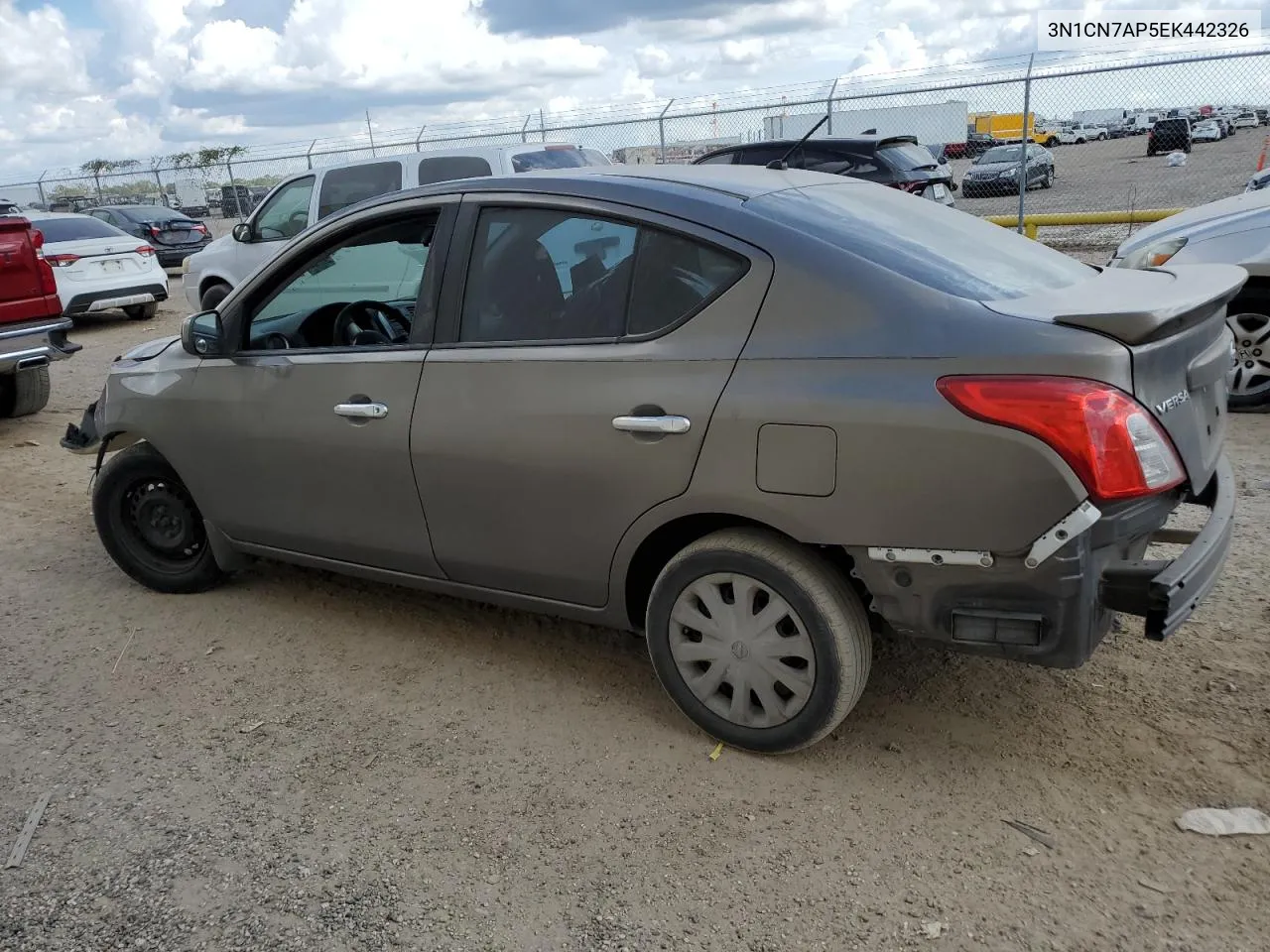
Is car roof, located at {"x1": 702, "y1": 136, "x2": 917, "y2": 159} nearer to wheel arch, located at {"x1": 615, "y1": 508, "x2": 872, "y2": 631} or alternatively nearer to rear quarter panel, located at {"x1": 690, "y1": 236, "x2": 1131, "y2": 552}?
wheel arch, located at {"x1": 615, "y1": 508, "x2": 872, "y2": 631}

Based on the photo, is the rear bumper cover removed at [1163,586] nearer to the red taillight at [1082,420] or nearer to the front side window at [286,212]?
the red taillight at [1082,420]

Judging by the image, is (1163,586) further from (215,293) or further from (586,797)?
(215,293)

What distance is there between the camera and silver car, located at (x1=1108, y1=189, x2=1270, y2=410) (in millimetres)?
6051

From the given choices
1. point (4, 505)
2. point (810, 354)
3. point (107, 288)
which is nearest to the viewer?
point (810, 354)

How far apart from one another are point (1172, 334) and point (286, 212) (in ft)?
33.3

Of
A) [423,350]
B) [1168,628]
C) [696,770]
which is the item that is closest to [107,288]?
[423,350]

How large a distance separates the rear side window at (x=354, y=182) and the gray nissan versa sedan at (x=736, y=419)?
6.96 metres

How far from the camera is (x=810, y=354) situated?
282 cm

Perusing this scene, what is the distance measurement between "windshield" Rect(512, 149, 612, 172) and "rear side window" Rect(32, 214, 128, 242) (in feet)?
21.7

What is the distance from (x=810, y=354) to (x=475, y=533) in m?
1.34

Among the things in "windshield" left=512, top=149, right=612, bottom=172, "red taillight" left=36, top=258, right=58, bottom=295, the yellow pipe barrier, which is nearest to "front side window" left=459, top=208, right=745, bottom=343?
"red taillight" left=36, top=258, right=58, bottom=295

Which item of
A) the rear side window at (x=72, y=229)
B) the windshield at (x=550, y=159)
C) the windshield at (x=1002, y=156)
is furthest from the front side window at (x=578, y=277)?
the windshield at (x=1002, y=156)

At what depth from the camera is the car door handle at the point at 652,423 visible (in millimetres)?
2973

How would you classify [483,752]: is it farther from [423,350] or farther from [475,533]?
[423,350]
